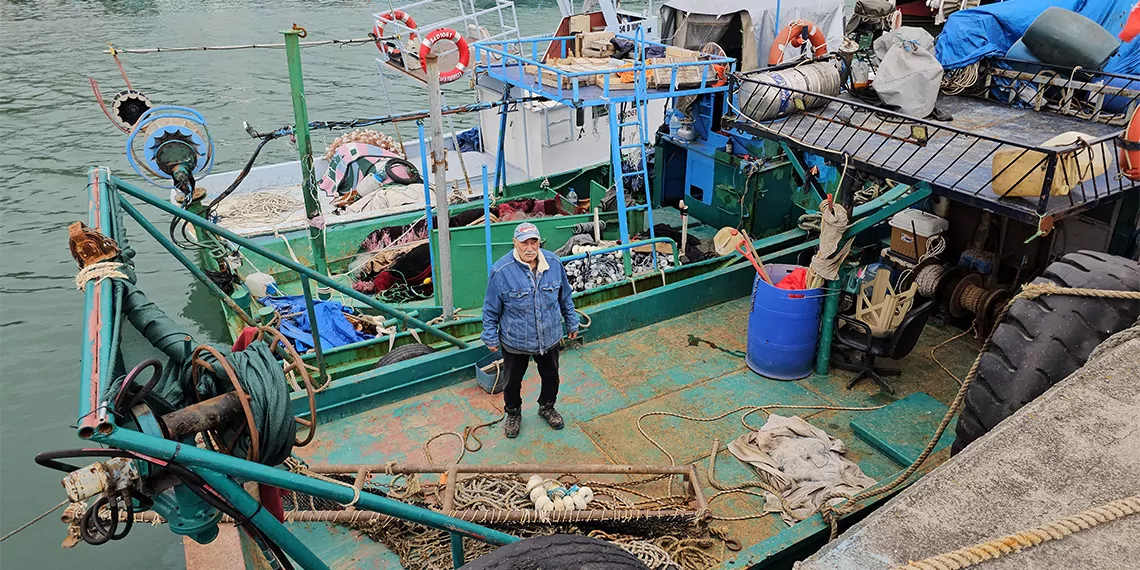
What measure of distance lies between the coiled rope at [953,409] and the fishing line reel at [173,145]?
21.1 feet

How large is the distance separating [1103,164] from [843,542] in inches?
141

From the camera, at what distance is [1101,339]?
4.04 metres

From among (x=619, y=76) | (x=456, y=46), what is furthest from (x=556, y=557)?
(x=456, y=46)

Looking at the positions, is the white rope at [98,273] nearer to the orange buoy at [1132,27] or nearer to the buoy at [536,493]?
the buoy at [536,493]

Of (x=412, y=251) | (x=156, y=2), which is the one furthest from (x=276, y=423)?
(x=156, y=2)

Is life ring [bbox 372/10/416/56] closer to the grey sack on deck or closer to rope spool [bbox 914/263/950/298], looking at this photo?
the grey sack on deck

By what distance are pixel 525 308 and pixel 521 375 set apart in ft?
1.89

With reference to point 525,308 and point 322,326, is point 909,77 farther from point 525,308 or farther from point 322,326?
point 322,326

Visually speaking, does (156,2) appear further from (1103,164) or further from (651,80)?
(1103,164)

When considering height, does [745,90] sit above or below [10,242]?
above

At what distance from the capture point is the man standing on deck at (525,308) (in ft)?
17.2

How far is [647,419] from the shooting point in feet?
19.4

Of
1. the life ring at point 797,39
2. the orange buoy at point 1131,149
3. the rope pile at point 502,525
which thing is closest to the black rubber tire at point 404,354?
the rope pile at point 502,525

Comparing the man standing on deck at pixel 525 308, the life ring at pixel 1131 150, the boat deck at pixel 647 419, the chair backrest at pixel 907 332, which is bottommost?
the boat deck at pixel 647 419
